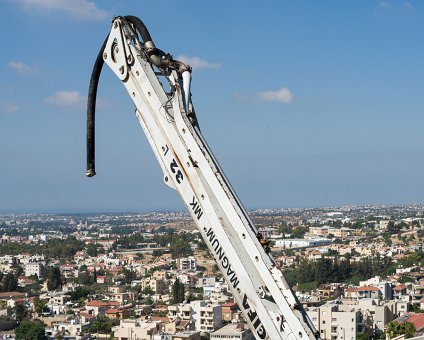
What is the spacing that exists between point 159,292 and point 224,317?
15007mm

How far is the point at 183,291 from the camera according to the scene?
135 ft

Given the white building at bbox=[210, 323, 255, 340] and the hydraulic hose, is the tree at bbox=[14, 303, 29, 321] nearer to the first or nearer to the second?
the white building at bbox=[210, 323, 255, 340]

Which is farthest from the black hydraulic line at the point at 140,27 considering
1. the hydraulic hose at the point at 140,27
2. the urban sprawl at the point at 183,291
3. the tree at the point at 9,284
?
the tree at the point at 9,284

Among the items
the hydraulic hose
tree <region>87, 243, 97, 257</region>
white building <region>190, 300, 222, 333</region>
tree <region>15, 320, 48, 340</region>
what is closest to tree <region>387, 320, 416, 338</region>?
white building <region>190, 300, 222, 333</region>

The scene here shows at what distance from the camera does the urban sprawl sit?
96.6 feet

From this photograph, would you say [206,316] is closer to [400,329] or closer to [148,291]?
[400,329]

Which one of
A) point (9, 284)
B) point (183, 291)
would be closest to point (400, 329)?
point (183, 291)

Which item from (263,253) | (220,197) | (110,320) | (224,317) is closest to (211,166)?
(220,197)

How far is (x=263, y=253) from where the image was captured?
3.65m

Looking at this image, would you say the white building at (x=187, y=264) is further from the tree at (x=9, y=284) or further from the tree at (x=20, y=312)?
the tree at (x=20, y=312)

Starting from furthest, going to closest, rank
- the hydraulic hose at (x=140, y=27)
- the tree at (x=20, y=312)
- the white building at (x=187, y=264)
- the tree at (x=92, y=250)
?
the tree at (x=92, y=250), the white building at (x=187, y=264), the tree at (x=20, y=312), the hydraulic hose at (x=140, y=27)

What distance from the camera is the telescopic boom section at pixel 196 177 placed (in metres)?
3.56

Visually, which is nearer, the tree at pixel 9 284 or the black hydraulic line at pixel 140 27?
the black hydraulic line at pixel 140 27

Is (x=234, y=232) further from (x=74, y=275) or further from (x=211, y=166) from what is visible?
(x=74, y=275)
